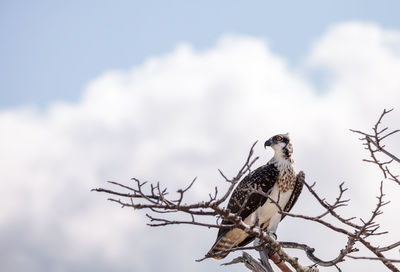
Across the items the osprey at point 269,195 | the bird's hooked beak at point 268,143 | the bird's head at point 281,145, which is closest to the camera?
the osprey at point 269,195

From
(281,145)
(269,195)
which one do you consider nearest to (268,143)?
(281,145)

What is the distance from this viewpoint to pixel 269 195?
981 cm

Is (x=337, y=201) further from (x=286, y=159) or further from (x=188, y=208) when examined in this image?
(x=286, y=159)

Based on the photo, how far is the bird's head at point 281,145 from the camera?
10.4 metres

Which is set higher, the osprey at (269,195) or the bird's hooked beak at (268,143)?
the bird's hooked beak at (268,143)

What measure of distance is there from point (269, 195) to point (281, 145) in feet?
3.36

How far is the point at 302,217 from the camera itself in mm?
5504

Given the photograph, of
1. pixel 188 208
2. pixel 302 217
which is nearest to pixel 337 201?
pixel 302 217

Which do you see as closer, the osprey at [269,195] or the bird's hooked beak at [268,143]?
the osprey at [269,195]

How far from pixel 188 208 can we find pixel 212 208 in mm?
193

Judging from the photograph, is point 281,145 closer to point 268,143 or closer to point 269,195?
point 268,143

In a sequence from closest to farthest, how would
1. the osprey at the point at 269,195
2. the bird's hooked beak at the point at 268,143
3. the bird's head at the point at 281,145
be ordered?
1. the osprey at the point at 269,195
2. the bird's head at the point at 281,145
3. the bird's hooked beak at the point at 268,143

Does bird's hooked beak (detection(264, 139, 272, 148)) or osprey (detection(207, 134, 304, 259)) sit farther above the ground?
bird's hooked beak (detection(264, 139, 272, 148))

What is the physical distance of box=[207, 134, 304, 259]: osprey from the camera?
9.93 m
